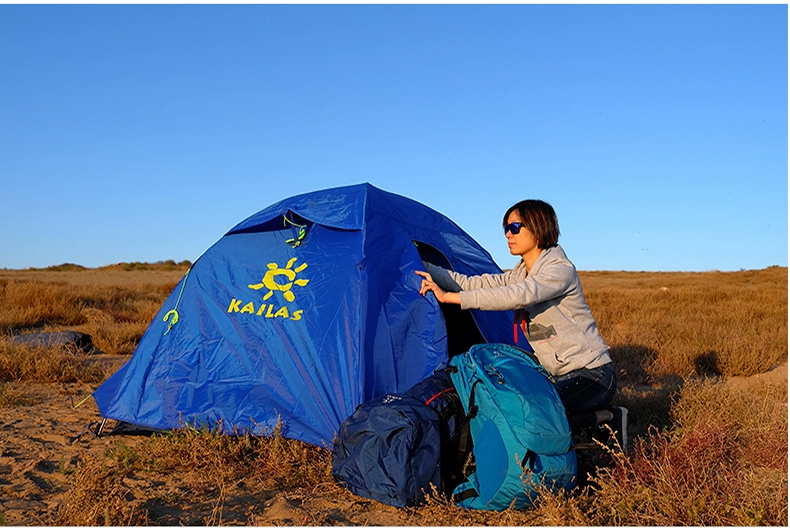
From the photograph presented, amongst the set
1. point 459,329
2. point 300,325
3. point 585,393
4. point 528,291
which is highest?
point 528,291

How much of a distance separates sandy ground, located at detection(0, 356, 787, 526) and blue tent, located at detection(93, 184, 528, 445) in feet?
1.35

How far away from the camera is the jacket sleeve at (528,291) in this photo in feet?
13.7

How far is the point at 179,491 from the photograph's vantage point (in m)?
3.95

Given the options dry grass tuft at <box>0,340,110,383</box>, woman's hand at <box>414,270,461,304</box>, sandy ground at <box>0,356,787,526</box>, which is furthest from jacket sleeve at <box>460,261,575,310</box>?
dry grass tuft at <box>0,340,110,383</box>

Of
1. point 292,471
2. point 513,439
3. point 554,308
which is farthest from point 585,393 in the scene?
point 292,471

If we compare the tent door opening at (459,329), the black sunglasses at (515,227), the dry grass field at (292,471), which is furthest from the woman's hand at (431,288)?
the dry grass field at (292,471)

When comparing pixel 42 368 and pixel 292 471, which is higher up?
pixel 42 368

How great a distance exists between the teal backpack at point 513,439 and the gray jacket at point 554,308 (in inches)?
21.5

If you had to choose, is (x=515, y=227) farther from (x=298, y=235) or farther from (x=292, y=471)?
(x=292, y=471)

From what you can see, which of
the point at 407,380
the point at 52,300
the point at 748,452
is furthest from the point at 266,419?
the point at 52,300

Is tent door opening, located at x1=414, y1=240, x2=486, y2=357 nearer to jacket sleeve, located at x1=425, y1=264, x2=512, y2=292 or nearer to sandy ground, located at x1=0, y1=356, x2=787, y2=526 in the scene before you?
jacket sleeve, located at x1=425, y1=264, x2=512, y2=292

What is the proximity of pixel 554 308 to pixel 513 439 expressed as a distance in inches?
44.9

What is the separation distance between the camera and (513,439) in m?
3.49

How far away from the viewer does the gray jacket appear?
4195 millimetres
